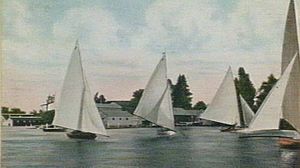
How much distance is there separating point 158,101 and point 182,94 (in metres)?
0.07

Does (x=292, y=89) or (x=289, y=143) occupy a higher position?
(x=292, y=89)

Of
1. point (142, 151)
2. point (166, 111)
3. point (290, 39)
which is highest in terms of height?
point (290, 39)

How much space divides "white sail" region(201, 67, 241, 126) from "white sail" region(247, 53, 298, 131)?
6cm

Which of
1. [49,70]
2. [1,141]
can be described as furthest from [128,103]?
[1,141]

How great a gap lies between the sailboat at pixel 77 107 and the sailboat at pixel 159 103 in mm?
112

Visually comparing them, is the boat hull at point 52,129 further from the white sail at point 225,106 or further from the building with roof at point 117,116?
the white sail at point 225,106

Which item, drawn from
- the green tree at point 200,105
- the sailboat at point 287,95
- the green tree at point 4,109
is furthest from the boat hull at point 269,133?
the green tree at point 4,109

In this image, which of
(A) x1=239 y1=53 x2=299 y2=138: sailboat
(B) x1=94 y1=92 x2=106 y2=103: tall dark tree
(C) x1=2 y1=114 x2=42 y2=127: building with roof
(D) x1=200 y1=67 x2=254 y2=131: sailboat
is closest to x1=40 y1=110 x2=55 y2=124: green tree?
(C) x1=2 y1=114 x2=42 y2=127: building with roof

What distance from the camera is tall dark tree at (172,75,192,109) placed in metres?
1.38

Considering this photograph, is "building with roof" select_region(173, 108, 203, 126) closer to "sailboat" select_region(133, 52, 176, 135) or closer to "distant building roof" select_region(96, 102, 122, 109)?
"sailboat" select_region(133, 52, 176, 135)

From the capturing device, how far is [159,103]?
1403 millimetres

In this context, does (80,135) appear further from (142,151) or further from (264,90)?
(264,90)

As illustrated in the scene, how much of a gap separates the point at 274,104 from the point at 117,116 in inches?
15.7

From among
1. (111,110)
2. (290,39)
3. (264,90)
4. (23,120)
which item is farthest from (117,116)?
(290,39)
